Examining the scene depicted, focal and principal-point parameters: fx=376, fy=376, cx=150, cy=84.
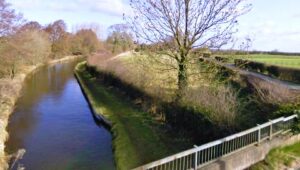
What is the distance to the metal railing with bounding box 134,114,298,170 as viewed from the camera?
35.7ft

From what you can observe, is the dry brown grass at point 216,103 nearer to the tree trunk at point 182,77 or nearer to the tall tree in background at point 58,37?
the tree trunk at point 182,77

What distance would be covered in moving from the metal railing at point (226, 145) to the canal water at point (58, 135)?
20.7 feet

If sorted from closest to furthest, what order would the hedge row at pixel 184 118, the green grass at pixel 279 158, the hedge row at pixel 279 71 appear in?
the green grass at pixel 279 158 → the hedge row at pixel 184 118 → the hedge row at pixel 279 71

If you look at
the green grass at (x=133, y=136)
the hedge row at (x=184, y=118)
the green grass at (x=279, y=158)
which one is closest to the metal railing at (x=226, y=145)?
the green grass at (x=279, y=158)

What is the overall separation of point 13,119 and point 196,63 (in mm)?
14208

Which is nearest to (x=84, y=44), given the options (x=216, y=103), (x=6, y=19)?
(x=6, y=19)

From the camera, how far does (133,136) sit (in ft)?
68.2

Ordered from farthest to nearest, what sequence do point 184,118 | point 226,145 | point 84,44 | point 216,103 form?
point 84,44
point 184,118
point 216,103
point 226,145

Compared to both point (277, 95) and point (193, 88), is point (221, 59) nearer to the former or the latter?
point (193, 88)

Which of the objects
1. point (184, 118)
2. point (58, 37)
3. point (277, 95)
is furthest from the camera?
point (58, 37)

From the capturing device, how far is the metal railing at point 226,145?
428 inches

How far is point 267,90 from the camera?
2312 cm

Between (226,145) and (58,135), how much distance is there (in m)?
13.6

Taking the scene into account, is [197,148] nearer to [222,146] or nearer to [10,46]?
[222,146]
